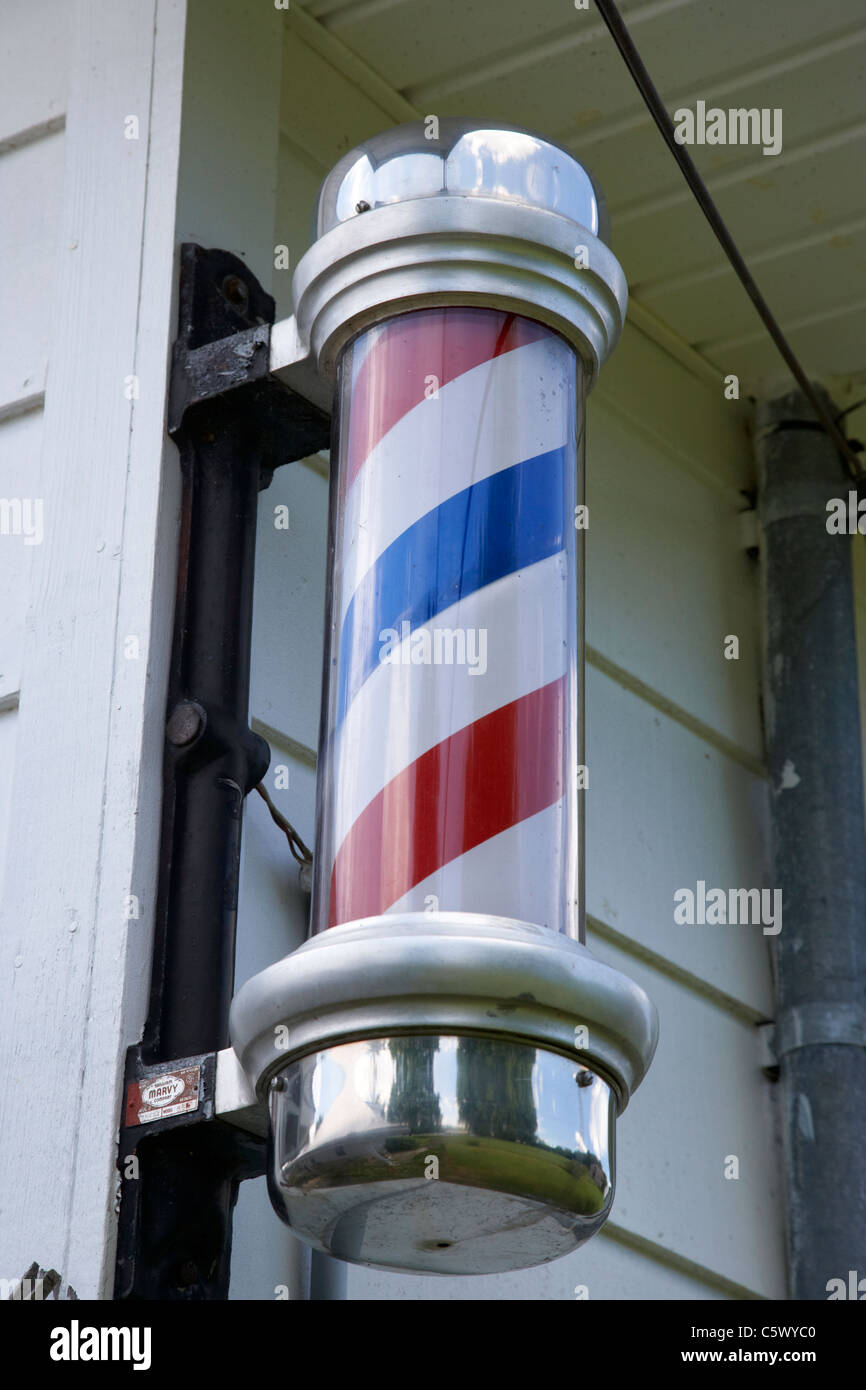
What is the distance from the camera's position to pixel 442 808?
123 centimetres

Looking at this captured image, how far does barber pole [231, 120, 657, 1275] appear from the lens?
1166 mm

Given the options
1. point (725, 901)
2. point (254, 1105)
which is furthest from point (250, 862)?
point (725, 901)

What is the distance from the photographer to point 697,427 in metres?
2.62

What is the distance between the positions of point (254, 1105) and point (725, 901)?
119cm

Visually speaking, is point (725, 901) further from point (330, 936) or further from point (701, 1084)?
point (330, 936)
